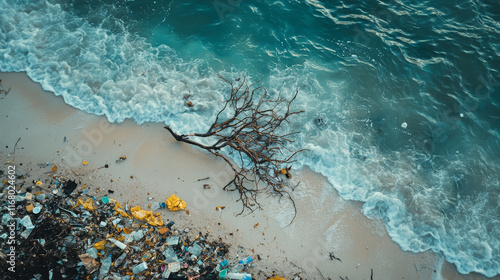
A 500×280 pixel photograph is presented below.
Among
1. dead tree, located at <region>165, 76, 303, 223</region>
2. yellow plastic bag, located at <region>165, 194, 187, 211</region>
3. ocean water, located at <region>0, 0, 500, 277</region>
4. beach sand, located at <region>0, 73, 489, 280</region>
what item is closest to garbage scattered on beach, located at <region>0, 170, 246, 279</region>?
yellow plastic bag, located at <region>165, 194, 187, 211</region>

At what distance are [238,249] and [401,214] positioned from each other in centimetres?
342

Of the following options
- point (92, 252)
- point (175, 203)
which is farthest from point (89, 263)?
point (175, 203)

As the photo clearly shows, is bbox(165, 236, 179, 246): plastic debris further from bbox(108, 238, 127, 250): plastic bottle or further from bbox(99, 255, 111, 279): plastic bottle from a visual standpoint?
bbox(99, 255, 111, 279): plastic bottle

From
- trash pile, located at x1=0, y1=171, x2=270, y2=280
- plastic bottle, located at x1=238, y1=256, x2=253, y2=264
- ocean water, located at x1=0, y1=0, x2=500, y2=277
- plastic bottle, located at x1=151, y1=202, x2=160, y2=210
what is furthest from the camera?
Answer: ocean water, located at x1=0, y1=0, x2=500, y2=277

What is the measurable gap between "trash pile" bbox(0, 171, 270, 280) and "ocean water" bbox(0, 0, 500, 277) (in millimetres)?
2040

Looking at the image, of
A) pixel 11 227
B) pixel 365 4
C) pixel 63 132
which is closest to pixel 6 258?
pixel 11 227

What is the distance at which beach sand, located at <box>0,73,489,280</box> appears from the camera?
17.4 ft

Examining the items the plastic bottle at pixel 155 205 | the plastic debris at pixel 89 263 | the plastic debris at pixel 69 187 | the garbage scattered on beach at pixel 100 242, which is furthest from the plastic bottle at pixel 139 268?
the plastic debris at pixel 69 187

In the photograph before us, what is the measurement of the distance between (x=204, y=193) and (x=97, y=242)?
200cm

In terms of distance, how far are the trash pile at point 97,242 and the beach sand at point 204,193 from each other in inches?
9.1

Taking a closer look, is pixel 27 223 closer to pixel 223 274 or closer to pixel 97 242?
pixel 97 242

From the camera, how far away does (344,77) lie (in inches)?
296

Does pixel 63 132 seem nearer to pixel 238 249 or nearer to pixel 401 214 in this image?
pixel 238 249

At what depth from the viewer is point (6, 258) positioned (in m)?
4.55
